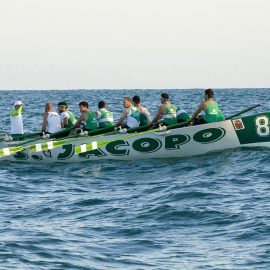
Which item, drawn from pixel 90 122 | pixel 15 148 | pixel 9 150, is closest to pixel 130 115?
pixel 90 122

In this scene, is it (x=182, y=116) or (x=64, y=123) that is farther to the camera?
(x=64, y=123)

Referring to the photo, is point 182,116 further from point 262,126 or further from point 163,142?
point 262,126

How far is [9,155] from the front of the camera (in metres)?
20.1

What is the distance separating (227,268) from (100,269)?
1553 mm

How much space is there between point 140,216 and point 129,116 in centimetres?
811

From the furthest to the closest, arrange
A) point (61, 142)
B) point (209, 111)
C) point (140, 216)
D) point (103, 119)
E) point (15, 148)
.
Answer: point (103, 119) → point (15, 148) → point (61, 142) → point (209, 111) → point (140, 216)

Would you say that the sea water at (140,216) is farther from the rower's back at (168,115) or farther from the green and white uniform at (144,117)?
the green and white uniform at (144,117)

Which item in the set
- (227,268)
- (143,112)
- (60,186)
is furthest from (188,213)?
(143,112)

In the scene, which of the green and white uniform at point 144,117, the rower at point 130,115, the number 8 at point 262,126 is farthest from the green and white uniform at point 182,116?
the number 8 at point 262,126

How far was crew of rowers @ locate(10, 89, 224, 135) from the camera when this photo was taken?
1881cm

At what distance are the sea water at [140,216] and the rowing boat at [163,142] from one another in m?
0.64

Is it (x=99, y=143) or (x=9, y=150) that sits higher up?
(x=99, y=143)

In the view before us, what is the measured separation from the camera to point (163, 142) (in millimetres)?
18922

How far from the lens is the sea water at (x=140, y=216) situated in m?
9.48
